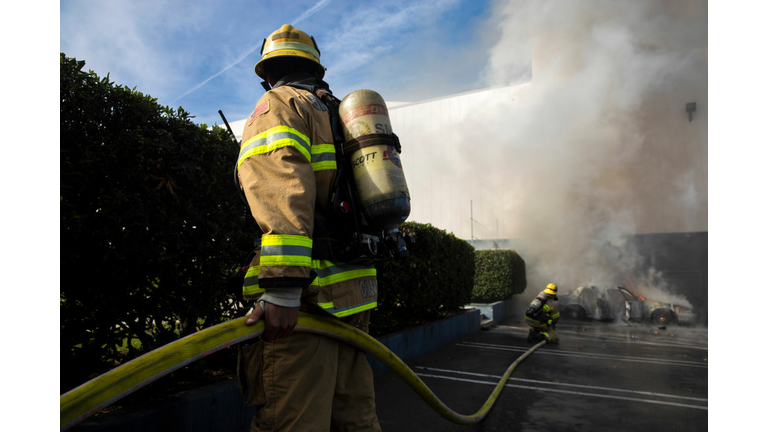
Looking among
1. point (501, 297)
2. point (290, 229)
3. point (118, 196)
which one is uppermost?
point (118, 196)

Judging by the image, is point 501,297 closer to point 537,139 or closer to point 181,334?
point 537,139

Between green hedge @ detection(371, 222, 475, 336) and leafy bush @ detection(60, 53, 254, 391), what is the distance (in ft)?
7.25

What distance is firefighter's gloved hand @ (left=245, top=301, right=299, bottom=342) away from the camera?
4.53 feet

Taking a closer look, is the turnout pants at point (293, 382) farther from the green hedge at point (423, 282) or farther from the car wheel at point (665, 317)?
the car wheel at point (665, 317)

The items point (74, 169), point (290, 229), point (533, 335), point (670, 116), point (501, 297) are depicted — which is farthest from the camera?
point (670, 116)

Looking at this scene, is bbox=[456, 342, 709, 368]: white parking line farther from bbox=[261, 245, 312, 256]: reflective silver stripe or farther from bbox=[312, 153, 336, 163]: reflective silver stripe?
bbox=[261, 245, 312, 256]: reflective silver stripe

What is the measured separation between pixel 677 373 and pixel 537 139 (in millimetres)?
13253

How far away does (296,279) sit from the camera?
1.37 meters

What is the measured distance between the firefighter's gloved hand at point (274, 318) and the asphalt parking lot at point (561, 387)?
6.15ft

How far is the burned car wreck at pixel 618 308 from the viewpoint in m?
10.3

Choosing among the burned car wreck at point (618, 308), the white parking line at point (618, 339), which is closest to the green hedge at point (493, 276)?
the burned car wreck at point (618, 308)

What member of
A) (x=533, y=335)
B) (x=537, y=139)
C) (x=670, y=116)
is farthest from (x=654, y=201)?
(x=533, y=335)

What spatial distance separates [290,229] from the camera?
141 centimetres

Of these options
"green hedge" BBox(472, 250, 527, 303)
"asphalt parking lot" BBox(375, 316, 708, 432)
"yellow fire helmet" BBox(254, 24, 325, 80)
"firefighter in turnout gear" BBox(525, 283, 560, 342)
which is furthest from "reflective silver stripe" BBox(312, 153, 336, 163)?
"green hedge" BBox(472, 250, 527, 303)
